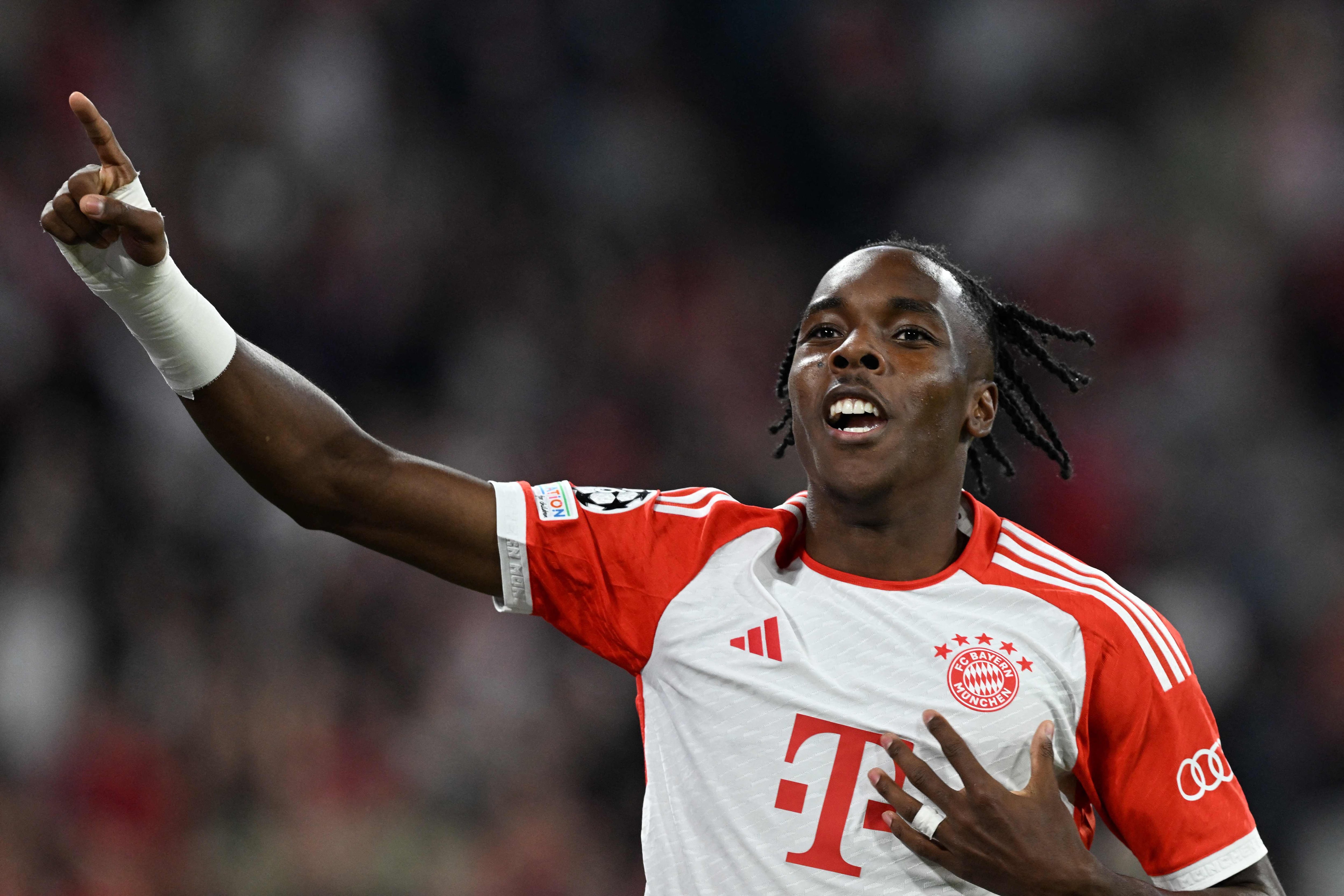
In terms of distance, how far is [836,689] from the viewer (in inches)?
98.6

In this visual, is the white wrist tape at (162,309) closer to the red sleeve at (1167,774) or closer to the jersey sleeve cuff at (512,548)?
the jersey sleeve cuff at (512,548)

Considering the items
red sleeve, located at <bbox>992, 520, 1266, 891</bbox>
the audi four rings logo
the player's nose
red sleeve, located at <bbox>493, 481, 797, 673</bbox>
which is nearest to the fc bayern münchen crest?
red sleeve, located at <bbox>493, 481, 797, 673</bbox>

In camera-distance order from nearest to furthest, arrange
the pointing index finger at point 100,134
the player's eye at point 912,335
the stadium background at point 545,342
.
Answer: the pointing index finger at point 100,134, the player's eye at point 912,335, the stadium background at point 545,342

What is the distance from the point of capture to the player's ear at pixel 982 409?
2941mm

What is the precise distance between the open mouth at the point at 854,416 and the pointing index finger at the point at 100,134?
139 centimetres

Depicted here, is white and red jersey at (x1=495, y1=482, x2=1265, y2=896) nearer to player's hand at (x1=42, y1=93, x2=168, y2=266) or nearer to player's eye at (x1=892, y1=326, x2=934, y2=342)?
player's eye at (x1=892, y1=326, x2=934, y2=342)

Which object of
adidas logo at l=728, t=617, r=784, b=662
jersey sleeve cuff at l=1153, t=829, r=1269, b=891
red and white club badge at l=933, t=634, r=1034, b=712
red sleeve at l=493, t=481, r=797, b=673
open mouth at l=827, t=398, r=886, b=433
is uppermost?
open mouth at l=827, t=398, r=886, b=433

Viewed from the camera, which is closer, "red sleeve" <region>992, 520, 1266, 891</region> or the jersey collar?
"red sleeve" <region>992, 520, 1266, 891</region>

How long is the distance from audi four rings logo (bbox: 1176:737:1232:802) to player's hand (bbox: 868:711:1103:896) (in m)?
0.24

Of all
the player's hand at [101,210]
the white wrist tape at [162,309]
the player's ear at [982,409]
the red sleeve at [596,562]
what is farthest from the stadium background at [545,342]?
the player's hand at [101,210]

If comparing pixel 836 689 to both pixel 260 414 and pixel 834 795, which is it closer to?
pixel 834 795

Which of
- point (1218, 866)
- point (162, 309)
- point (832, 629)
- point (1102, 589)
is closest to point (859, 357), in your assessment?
point (832, 629)

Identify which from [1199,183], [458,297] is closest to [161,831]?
[458,297]

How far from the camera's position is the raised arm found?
218cm
